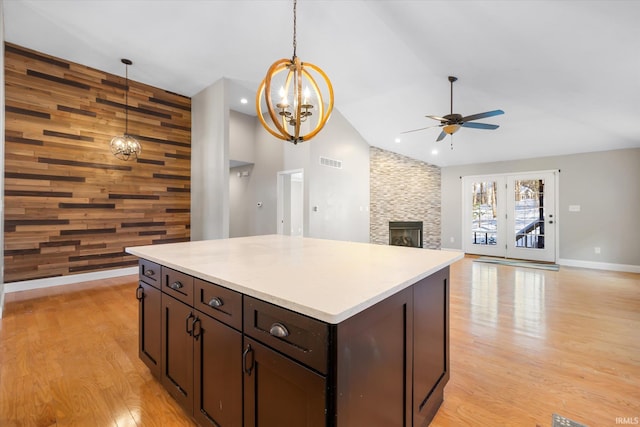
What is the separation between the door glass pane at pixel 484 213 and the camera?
7324 millimetres

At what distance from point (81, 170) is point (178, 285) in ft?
14.2

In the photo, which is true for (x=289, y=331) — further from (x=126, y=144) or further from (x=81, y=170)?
(x=81, y=170)

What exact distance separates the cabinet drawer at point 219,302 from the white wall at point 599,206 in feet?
25.3

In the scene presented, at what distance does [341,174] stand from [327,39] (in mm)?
3068

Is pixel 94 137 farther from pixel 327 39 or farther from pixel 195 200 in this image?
pixel 327 39

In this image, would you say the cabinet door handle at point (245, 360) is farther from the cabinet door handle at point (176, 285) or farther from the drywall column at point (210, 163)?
the drywall column at point (210, 163)

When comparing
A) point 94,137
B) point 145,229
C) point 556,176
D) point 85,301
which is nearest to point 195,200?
point 145,229

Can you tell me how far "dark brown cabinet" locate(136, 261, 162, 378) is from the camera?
1764mm

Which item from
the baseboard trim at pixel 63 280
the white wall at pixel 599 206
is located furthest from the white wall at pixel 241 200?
the white wall at pixel 599 206

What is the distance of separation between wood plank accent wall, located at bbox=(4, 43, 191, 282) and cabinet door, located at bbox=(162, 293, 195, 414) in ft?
13.1

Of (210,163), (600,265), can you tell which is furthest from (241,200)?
(600,265)

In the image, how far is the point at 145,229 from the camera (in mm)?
5121

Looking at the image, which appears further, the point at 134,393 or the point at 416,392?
the point at 134,393

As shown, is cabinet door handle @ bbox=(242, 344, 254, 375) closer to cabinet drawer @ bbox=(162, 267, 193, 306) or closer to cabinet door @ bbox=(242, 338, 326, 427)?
cabinet door @ bbox=(242, 338, 326, 427)
